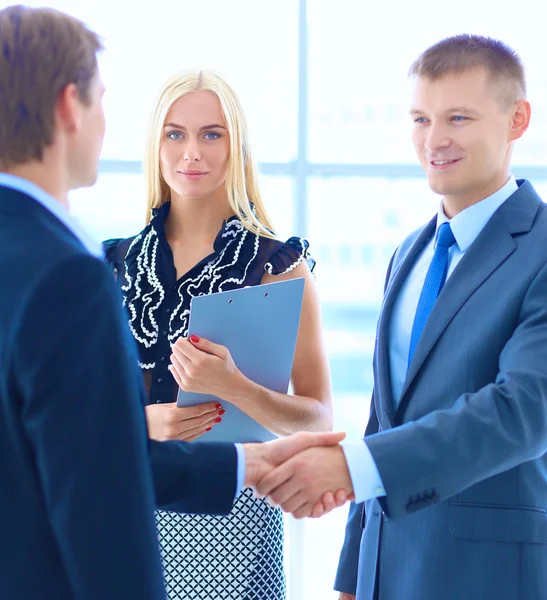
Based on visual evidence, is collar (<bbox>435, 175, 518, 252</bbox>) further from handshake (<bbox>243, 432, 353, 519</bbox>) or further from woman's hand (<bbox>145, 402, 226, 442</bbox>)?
woman's hand (<bbox>145, 402, 226, 442</bbox>)

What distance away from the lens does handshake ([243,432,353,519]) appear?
1.65 m

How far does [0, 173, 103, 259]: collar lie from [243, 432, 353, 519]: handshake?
0.77m

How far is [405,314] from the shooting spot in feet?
5.59

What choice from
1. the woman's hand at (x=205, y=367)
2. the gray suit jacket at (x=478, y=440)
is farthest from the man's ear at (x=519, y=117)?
the woman's hand at (x=205, y=367)

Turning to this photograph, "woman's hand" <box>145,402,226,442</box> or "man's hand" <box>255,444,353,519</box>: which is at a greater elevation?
"woman's hand" <box>145,402,226,442</box>

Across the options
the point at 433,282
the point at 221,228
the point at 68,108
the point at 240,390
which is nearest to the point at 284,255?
the point at 221,228

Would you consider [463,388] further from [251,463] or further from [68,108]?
[68,108]

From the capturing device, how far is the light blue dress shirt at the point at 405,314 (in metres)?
1.55

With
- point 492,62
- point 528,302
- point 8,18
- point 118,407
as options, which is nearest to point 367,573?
point 528,302

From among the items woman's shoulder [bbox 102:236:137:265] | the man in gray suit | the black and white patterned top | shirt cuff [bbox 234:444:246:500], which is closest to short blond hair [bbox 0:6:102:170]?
shirt cuff [bbox 234:444:246:500]

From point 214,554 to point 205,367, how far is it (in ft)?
1.61

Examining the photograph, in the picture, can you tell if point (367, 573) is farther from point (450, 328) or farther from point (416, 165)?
point (416, 165)

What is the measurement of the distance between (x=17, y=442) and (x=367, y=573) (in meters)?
0.95

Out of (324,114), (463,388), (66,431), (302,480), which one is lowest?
(302,480)
